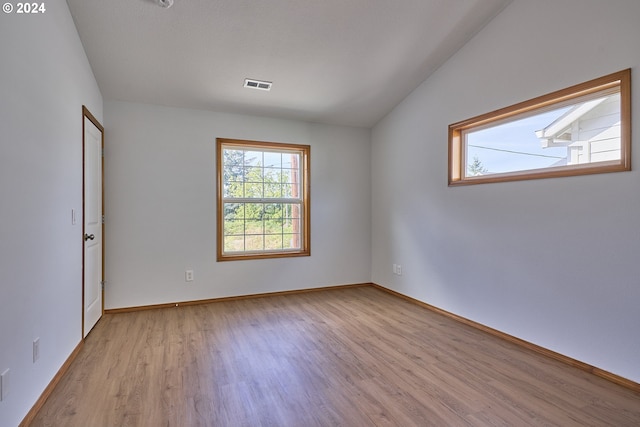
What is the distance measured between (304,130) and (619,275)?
3586 mm

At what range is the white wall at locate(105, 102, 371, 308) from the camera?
3.62 metres

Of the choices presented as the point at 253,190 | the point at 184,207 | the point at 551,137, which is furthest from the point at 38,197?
the point at 551,137

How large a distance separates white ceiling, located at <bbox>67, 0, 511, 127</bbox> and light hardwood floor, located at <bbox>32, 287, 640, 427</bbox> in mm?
2468

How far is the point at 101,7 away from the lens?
96.8 inches

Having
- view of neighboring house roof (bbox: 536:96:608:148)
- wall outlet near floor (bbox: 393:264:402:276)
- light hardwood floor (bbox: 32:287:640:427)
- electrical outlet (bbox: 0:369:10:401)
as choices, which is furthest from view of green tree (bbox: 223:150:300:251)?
view of neighboring house roof (bbox: 536:96:608:148)

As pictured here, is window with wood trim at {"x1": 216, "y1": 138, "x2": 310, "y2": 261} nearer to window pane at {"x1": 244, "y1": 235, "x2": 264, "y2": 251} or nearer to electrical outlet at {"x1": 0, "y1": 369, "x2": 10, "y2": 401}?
window pane at {"x1": 244, "y1": 235, "x2": 264, "y2": 251}

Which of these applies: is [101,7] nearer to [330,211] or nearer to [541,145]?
[330,211]

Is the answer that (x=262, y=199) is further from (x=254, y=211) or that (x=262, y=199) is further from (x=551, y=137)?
(x=551, y=137)

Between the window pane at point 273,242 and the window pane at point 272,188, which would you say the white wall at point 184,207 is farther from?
the window pane at point 272,188

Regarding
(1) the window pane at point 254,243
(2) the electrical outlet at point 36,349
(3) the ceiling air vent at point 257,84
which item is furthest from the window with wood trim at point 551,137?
(2) the electrical outlet at point 36,349

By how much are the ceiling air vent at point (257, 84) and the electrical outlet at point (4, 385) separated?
9.70 feet

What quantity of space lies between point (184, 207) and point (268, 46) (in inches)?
79.9

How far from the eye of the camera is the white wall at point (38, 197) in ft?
5.23

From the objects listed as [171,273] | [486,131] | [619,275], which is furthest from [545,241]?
[171,273]
